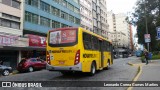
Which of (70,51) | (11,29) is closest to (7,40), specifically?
(11,29)

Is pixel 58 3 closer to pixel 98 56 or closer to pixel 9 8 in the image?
pixel 9 8

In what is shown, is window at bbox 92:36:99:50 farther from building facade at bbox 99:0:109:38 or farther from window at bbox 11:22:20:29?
building facade at bbox 99:0:109:38

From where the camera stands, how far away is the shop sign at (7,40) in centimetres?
3101

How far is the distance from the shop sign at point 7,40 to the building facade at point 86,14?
3835 cm

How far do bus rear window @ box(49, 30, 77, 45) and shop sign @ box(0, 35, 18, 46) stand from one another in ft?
57.2

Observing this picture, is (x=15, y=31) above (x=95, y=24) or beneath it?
beneath

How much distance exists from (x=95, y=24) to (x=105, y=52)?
219ft

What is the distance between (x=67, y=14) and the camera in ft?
197

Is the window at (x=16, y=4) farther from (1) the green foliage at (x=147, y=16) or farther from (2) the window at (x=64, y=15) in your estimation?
(1) the green foliage at (x=147, y=16)

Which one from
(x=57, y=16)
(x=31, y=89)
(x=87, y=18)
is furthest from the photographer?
(x=87, y=18)

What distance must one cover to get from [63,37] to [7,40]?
63.1 ft

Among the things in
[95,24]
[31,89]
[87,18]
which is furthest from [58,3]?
[31,89]

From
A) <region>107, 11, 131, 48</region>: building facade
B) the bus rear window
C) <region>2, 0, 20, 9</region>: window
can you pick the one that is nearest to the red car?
<region>2, 0, 20, 9</region>: window

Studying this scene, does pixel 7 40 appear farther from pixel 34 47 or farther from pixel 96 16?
pixel 96 16
